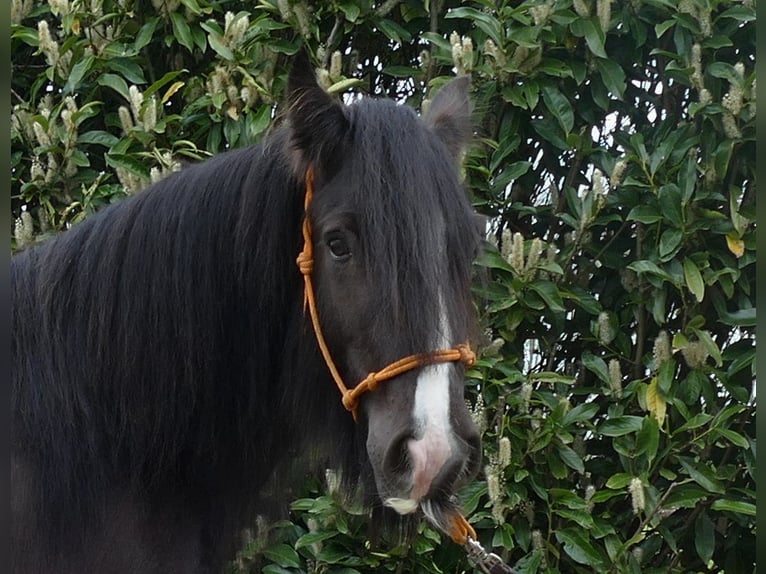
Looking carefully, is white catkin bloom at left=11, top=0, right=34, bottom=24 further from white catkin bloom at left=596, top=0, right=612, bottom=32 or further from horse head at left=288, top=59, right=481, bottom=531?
white catkin bloom at left=596, top=0, right=612, bottom=32

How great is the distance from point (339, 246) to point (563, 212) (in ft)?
5.39

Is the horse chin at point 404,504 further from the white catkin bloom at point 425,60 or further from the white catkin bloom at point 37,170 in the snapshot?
the white catkin bloom at point 37,170

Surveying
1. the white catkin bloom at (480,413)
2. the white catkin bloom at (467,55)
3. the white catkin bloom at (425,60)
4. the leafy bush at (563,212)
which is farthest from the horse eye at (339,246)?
the white catkin bloom at (425,60)

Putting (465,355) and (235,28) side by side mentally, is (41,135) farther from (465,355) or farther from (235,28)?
(465,355)

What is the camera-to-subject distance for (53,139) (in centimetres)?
355

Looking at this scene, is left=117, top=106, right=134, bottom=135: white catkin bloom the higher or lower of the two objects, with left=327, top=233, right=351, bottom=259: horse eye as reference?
higher

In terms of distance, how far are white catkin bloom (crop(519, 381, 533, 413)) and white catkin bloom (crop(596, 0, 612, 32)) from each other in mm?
1219

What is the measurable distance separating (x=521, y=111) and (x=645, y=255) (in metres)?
0.69

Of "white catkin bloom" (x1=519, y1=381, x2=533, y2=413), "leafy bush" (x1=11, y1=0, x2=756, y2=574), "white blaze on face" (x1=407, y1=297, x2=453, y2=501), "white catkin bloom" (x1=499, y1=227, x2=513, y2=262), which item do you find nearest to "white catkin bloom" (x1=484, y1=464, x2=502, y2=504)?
"leafy bush" (x1=11, y1=0, x2=756, y2=574)

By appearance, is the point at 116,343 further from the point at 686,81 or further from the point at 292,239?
the point at 686,81

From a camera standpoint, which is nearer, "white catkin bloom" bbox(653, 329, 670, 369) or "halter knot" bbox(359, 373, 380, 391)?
"halter knot" bbox(359, 373, 380, 391)

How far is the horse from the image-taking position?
200 centimetres

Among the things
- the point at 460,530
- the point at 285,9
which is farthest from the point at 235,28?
the point at 460,530

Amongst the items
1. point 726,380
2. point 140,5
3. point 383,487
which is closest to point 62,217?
point 140,5
